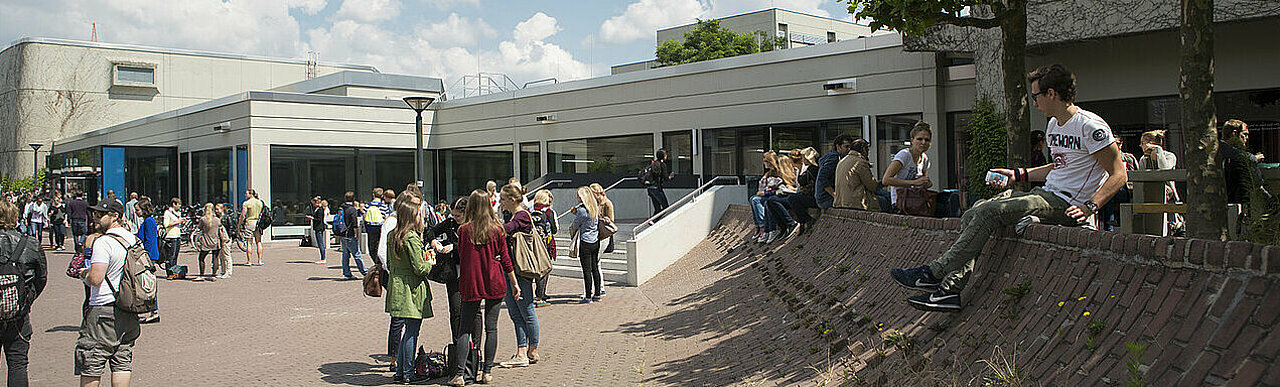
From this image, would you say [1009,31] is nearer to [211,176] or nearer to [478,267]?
[478,267]

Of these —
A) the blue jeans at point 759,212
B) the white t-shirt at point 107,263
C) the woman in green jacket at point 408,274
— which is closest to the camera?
the white t-shirt at point 107,263

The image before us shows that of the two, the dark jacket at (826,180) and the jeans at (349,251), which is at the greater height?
the dark jacket at (826,180)

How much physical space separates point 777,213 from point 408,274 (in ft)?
24.3

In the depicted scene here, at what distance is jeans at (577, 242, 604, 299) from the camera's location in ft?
44.8

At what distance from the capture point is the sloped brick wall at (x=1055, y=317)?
360 cm

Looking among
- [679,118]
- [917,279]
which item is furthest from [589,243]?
[679,118]

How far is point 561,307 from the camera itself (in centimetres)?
1327

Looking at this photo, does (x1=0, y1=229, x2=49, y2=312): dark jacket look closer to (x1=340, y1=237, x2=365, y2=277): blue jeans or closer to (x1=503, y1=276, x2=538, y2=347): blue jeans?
(x1=503, y1=276, x2=538, y2=347): blue jeans

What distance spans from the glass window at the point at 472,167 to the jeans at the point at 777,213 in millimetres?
16880

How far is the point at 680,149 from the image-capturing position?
25.0m

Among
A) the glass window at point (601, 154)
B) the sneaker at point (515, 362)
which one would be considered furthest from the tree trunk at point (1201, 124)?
the glass window at point (601, 154)

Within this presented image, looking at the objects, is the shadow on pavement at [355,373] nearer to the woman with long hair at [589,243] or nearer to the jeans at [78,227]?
the woman with long hair at [589,243]

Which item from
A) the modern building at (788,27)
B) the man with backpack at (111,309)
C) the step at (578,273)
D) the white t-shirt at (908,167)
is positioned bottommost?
the step at (578,273)

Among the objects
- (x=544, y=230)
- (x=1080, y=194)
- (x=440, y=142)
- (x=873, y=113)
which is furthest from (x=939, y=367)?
(x=440, y=142)
